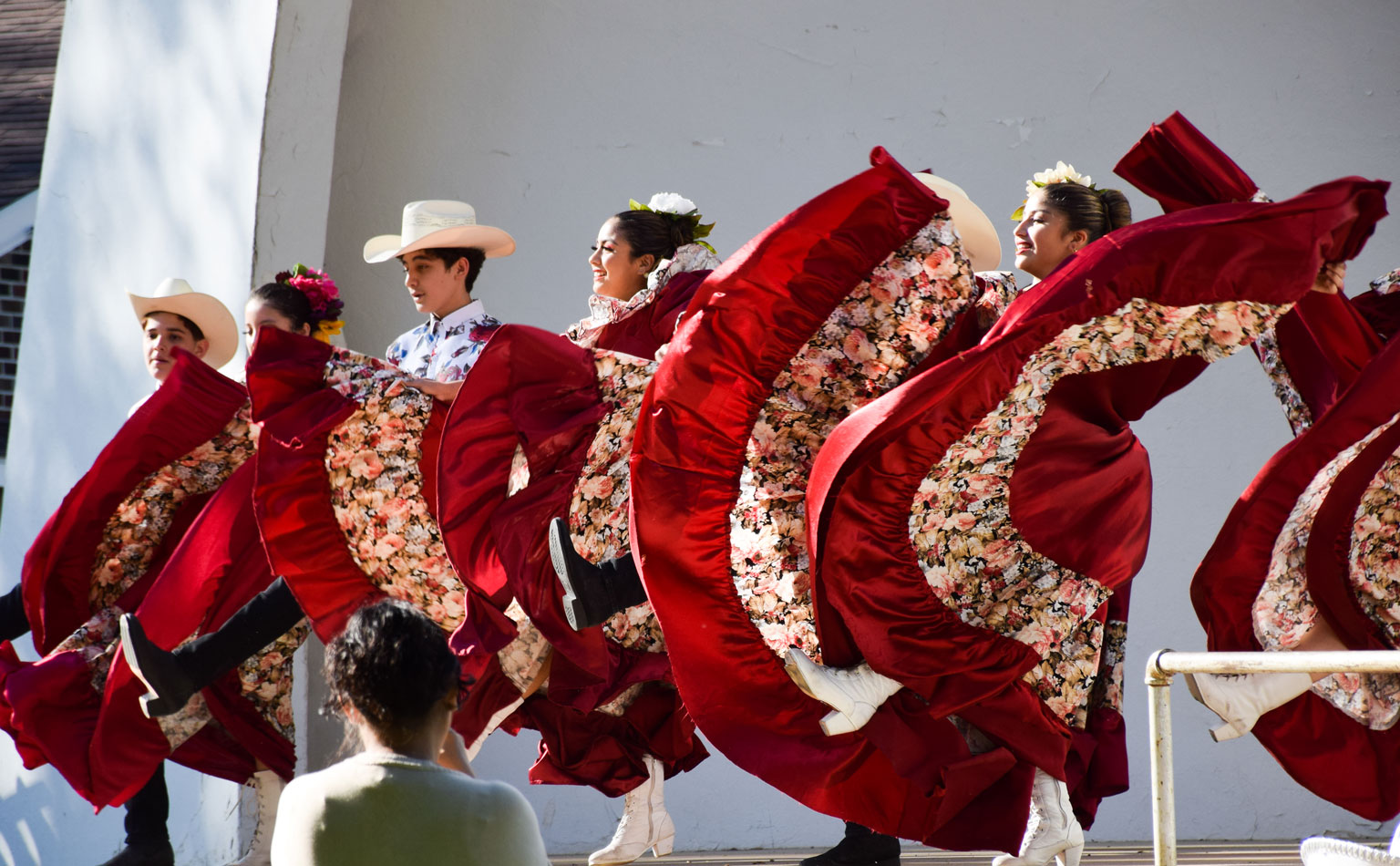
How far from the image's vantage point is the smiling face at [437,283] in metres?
3.69

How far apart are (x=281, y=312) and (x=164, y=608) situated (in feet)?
2.63

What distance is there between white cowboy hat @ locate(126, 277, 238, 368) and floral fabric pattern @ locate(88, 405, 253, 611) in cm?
46

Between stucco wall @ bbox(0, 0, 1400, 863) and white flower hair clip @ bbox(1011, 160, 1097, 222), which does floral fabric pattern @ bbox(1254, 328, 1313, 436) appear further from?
stucco wall @ bbox(0, 0, 1400, 863)

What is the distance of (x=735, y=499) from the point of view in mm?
2684

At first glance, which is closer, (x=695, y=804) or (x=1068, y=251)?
(x=1068, y=251)

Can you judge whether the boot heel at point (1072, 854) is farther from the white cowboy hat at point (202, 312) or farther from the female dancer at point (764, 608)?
the white cowboy hat at point (202, 312)

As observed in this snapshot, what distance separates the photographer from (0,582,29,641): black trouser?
395cm

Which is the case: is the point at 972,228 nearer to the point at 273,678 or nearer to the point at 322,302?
the point at 322,302

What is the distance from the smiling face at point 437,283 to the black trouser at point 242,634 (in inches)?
31.1

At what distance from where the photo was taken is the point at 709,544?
8.71 ft

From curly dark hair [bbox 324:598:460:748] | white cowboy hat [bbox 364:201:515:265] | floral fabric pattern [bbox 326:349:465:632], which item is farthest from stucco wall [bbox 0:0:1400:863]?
curly dark hair [bbox 324:598:460:748]

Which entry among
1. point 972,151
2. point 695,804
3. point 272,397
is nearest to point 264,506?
point 272,397

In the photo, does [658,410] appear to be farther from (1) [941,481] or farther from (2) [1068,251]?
(2) [1068,251]

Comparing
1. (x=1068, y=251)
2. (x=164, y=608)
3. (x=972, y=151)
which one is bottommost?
(x=164, y=608)
